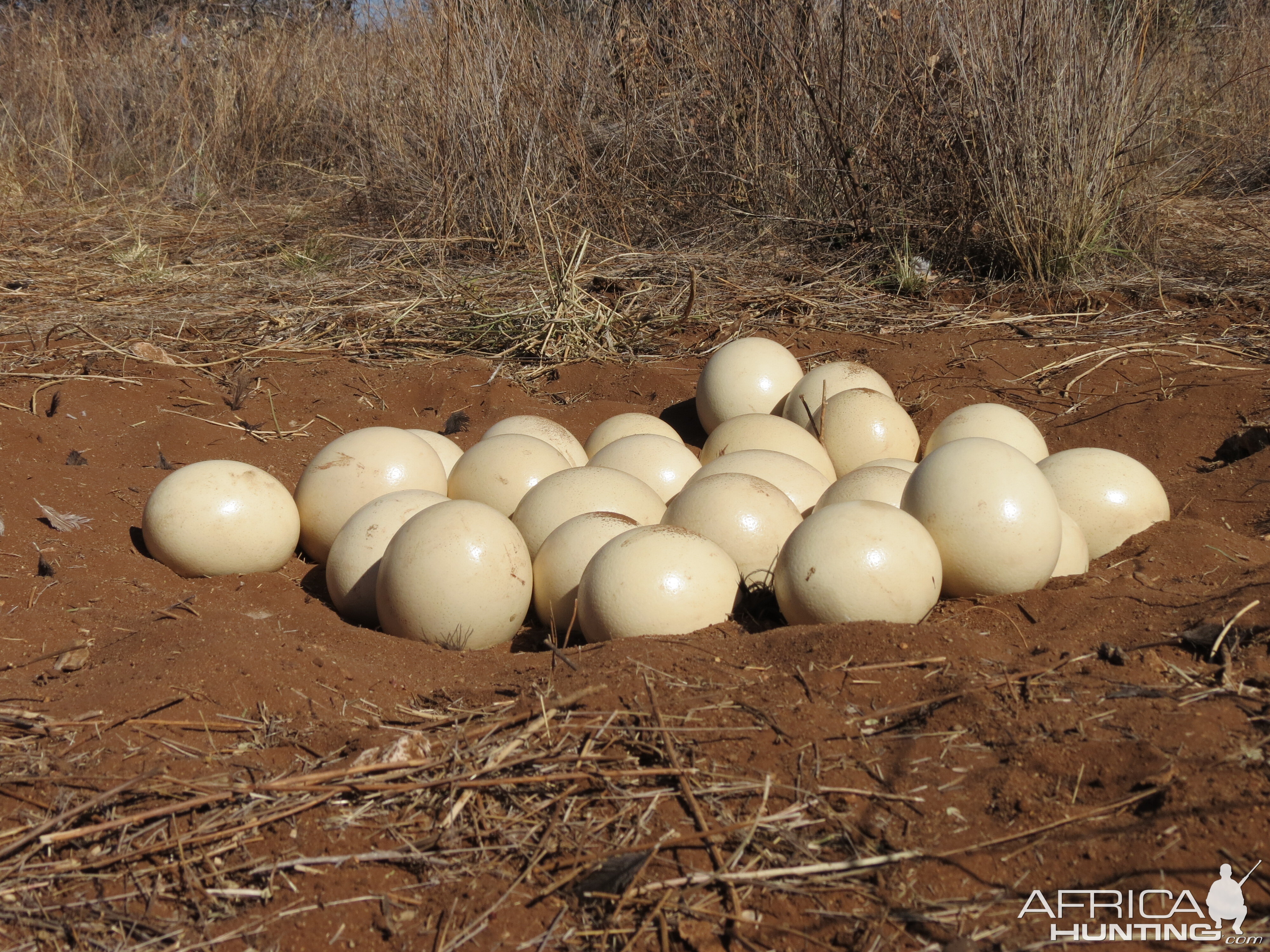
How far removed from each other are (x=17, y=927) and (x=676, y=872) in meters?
1.18

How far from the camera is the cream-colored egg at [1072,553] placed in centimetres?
342

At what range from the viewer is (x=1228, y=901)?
1752mm

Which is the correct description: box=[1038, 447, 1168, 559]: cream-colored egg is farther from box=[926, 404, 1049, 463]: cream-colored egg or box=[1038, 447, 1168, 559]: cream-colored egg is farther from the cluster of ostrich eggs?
box=[926, 404, 1049, 463]: cream-colored egg

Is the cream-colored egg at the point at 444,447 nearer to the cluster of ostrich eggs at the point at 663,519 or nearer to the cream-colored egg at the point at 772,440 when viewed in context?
the cluster of ostrich eggs at the point at 663,519

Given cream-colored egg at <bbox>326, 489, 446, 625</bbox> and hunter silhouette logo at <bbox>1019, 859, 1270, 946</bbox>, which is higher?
hunter silhouette logo at <bbox>1019, 859, 1270, 946</bbox>

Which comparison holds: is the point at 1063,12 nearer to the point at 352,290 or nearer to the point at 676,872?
the point at 352,290

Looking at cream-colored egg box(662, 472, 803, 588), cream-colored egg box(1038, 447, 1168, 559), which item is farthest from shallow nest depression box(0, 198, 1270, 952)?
cream-colored egg box(662, 472, 803, 588)

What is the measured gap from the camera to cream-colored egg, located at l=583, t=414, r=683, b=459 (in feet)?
14.4

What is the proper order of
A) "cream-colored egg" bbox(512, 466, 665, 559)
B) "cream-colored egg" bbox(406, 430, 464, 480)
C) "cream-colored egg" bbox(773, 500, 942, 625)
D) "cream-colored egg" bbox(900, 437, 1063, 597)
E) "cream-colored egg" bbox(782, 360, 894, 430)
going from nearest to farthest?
"cream-colored egg" bbox(773, 500, 942, 625)
"cream-colored egg" bbox(900, 437, 1063, 597)
"cream-colored egg" bbox(512, 466, 665, 559)
"cream-colored egg" bbox(406, 430, 464, 480)
"cream-colored egg" bbox(782, 360, 894, 430)

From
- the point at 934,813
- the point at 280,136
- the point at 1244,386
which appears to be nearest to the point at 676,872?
the point at 934,813

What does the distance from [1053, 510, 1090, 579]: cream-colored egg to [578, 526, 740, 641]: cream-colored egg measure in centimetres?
112

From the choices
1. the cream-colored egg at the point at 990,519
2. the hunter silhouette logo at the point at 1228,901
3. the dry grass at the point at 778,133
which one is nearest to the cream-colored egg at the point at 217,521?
the cream-colored egg at the point at 990,519

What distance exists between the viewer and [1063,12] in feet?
19.3

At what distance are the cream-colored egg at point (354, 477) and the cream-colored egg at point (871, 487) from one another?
1.45m
